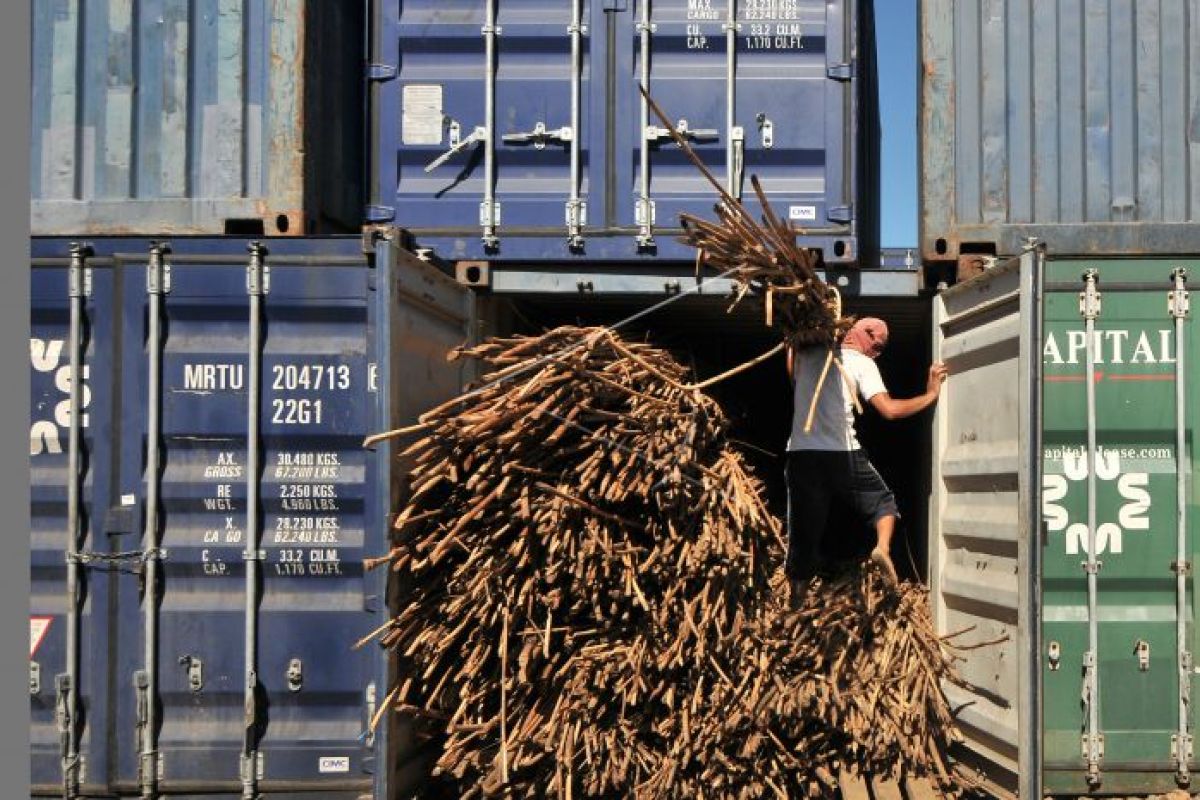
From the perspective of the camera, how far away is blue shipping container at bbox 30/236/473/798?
16.6ft

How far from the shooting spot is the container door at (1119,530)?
5098 millimetres

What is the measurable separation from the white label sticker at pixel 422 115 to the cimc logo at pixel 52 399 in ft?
6.30

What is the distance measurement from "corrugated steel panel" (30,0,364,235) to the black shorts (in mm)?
2608

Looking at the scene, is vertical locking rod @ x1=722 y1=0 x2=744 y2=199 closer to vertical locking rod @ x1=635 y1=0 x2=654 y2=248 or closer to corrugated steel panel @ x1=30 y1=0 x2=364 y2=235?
vertical locking rod @ x1=635 y1=0 x2=654 y2=248

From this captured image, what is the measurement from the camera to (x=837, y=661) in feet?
16.5

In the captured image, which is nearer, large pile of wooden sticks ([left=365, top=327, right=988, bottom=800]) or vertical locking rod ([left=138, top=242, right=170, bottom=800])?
large pile of wooden sticks ([left=365, top=327, right=988, bottom=800])

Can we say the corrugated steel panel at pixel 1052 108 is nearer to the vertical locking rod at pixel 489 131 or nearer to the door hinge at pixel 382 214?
the vertical locking rod at pixel 489 131

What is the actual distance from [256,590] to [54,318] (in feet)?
5.05

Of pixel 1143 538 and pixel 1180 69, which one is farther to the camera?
pixel 1180 69

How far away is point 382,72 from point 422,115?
30cm

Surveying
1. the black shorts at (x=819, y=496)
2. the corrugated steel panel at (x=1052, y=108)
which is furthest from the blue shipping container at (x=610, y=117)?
the black shorts at (x=819, y=496)

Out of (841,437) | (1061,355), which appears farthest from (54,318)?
(1061,355)

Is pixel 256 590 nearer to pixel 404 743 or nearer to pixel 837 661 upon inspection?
pixel 404 743

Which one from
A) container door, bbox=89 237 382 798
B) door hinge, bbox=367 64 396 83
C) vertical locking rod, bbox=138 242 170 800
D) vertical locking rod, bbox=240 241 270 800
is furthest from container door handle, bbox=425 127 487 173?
vertical locking rod, bbox=138 242 170 800
